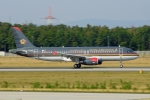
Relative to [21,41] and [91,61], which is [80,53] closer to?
[91,61]

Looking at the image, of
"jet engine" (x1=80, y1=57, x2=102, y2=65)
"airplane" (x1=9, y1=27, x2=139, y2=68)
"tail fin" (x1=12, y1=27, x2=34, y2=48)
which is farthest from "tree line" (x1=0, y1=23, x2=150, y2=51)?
"jet engine" (x1=80, y1=57, x2=102, y2=65)

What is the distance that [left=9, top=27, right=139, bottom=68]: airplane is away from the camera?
5825cm

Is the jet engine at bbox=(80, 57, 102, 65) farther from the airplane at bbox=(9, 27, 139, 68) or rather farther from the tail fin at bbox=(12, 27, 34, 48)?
the tail fin at bbox=(12, 27, 34, 48)

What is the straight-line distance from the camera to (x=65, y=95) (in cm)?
2577

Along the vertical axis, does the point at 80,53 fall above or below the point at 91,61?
above

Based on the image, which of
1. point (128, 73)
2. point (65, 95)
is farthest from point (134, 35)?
point (65, 95)

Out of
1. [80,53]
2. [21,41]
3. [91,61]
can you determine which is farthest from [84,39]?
[91,61]

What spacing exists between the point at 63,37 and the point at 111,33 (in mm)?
14528

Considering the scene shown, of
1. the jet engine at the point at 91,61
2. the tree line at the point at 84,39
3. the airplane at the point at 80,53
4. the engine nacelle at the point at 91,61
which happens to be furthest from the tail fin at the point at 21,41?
the tree line at the point at 84,39

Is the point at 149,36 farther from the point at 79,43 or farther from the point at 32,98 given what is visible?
the point at 32,98

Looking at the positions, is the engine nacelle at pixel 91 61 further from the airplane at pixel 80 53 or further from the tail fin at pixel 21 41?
the tail fin at pixel 21 41

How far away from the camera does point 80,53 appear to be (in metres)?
59.4

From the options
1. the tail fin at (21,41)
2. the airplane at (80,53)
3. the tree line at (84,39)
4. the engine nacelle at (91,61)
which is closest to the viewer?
the engine nacelle at (91,61)

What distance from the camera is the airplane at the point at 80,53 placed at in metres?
58.2
